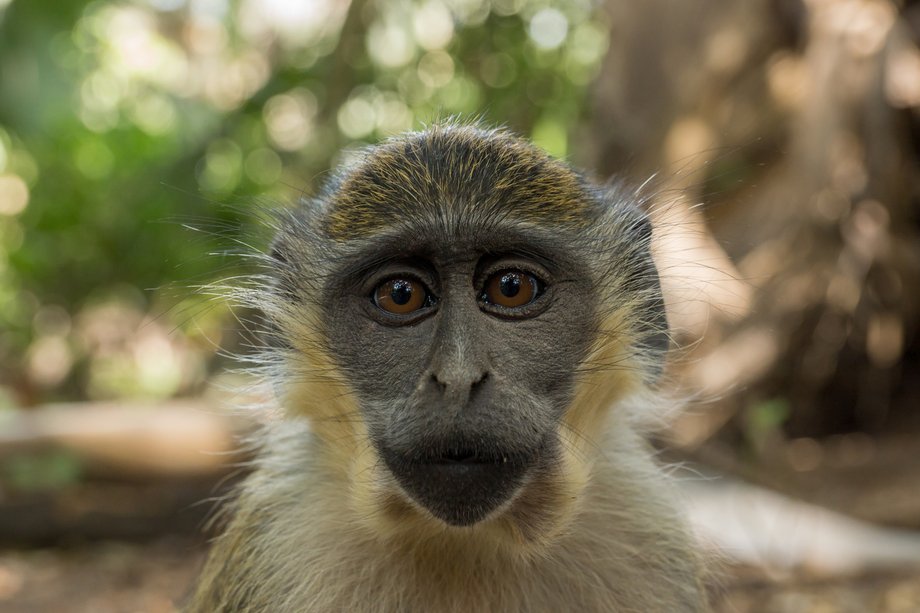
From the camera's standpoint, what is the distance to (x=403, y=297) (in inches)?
95.7

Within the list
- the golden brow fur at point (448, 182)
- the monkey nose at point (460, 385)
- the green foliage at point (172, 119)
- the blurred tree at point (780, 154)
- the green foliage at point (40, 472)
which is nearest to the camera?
the monkey nose at point (460, 385)

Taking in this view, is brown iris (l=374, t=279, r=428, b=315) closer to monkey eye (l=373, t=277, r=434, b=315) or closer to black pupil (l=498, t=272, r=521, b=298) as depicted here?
monkey eye (l=373, t=277, r=434, b=315)

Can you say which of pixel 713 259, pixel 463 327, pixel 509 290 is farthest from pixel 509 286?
pixel 713 259

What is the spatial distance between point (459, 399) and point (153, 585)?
14.2 feet

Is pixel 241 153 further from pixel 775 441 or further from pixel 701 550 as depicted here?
pixel 701 550

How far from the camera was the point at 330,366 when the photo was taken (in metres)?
2.52

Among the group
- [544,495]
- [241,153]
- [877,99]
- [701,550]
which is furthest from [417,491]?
[241,153]

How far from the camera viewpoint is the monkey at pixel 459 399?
2193 mm

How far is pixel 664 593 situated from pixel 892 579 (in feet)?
8.61

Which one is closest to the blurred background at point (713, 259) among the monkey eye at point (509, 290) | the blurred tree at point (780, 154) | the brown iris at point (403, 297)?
the blurred tree at point (780, 154)

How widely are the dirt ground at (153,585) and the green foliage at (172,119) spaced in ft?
5.07

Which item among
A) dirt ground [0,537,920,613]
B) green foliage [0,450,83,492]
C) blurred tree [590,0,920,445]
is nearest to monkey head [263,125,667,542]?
dirt ground [0,537,920,613]

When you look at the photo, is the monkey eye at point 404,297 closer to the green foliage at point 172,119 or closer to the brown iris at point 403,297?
the brown iris at point 403,297

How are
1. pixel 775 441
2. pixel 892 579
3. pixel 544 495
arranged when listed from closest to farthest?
pixel 544 495
pixel 892 579
pixel 775 441
